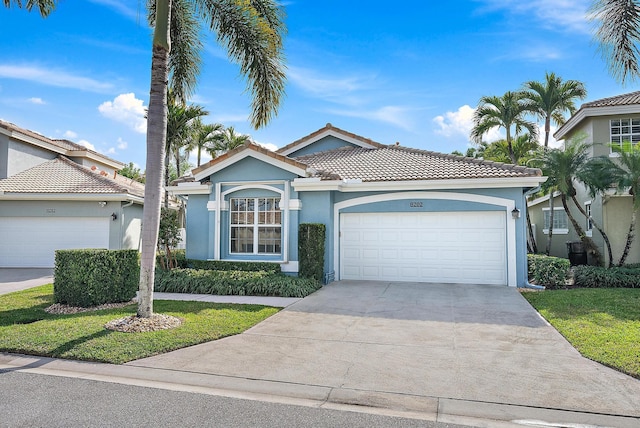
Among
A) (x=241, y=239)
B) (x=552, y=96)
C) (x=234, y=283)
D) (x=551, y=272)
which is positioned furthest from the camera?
(x=552, y=96)

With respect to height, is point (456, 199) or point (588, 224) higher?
point (456, 199)

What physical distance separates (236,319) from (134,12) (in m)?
8.01

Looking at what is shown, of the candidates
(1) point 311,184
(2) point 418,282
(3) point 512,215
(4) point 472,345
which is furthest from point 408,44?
(4) point 472,345

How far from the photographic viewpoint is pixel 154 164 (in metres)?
7.76

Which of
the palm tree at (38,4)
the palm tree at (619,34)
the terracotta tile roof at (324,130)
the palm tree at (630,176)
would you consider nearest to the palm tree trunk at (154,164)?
the palm tree at (38,4)

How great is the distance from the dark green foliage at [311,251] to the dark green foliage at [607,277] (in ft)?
26.1

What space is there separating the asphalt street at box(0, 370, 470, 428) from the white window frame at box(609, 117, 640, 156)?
15.9m

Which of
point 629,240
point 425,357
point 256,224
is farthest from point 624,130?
point 425,357

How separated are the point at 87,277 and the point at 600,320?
11.0 m

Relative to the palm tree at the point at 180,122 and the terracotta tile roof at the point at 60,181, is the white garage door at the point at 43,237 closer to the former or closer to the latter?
the terracotta tile roof at the point at 60,181

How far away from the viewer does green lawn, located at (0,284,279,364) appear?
6207mm

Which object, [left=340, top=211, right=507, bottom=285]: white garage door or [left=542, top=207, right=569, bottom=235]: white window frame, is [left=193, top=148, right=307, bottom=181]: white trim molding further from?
[left=542, top=207, right=569, bottom=235]: white window frame

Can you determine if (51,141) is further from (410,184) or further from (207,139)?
(410,184)

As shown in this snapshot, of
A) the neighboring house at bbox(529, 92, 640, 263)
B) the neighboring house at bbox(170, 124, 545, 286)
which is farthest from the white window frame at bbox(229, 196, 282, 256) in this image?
the neighboring house at bbox(529, 92, 640, 263)
